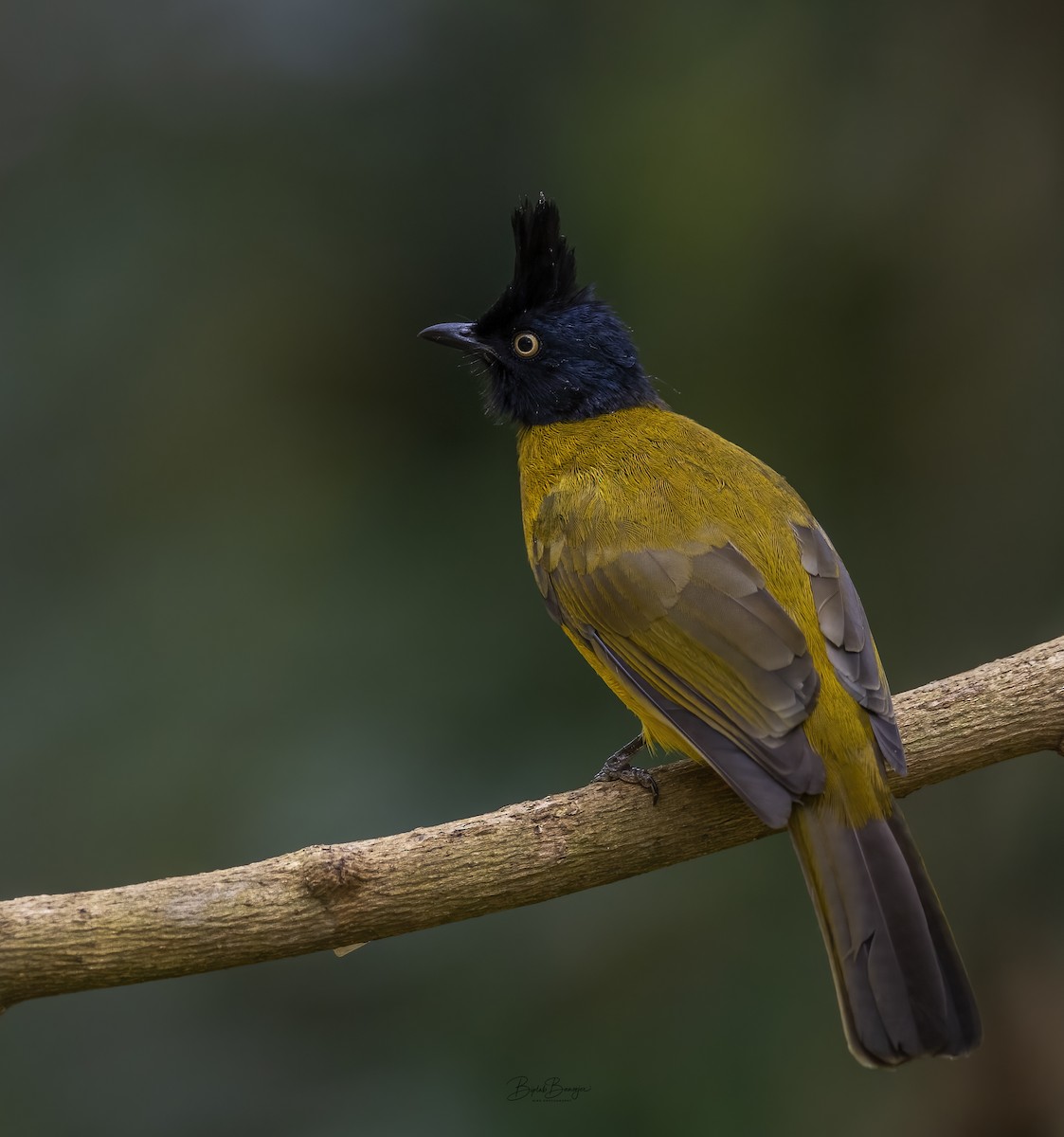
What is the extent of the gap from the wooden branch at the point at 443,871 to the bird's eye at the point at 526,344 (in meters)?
1.55

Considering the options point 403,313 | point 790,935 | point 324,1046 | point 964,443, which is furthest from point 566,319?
point 324,1046

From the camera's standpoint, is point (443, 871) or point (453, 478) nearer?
point (443, 871)

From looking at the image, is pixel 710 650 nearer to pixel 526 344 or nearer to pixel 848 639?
pixel 848 639

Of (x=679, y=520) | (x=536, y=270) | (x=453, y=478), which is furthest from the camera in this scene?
(x=453, y=478)

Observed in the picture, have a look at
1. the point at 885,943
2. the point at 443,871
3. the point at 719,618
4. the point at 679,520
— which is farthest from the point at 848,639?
the point at 443,871

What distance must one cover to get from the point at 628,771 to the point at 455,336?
5.62 ft

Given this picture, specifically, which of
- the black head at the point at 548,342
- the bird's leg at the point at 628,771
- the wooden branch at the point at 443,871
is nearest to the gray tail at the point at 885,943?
the wooden branch at the point at 443,871

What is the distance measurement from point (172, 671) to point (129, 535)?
21.4 inches

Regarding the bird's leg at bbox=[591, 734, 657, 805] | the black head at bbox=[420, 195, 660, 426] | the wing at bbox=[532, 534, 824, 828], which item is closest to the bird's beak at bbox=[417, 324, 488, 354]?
the black head at bbox=[420, 195, 660, 426]

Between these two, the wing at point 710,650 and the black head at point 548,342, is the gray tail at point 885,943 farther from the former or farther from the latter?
the black head at point 548,342

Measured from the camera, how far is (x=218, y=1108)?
3.88 meters

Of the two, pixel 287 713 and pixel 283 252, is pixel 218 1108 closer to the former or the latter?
pixel 287 713

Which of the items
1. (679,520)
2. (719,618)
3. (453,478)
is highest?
(453,478)

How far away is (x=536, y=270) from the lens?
176 inches
